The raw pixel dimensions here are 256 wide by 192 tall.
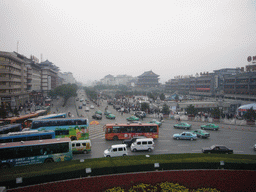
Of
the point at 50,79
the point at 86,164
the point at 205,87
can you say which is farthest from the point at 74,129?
the point at 50,79

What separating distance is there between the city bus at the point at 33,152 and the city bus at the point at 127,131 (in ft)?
21.4

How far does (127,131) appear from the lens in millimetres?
19547

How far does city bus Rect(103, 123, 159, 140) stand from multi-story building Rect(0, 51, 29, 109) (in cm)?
2343

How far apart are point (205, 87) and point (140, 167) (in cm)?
6841

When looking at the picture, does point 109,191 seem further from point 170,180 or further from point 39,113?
point 39,113

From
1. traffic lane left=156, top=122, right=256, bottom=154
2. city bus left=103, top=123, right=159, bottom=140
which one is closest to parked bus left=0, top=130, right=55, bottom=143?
city bus left=103, top=123, right=159, bottom=140

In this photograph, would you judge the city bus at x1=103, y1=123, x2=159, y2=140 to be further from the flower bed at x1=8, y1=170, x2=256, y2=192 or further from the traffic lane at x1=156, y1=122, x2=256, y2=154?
the flower bed at x1=8, y1=170, x2=256, y2=192

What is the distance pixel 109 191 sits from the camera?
8.72 m

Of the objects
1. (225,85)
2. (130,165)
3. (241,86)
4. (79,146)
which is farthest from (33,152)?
(225,85)

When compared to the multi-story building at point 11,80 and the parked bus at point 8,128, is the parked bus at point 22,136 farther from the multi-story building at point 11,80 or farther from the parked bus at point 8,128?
the multi-story building at point 11,80

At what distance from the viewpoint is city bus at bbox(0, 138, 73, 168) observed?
11.9 meters

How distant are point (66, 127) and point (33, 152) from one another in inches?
250

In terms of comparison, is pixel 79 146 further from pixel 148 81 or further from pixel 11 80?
pixel 148 81

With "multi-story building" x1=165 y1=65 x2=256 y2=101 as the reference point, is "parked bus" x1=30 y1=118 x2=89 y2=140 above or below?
below
